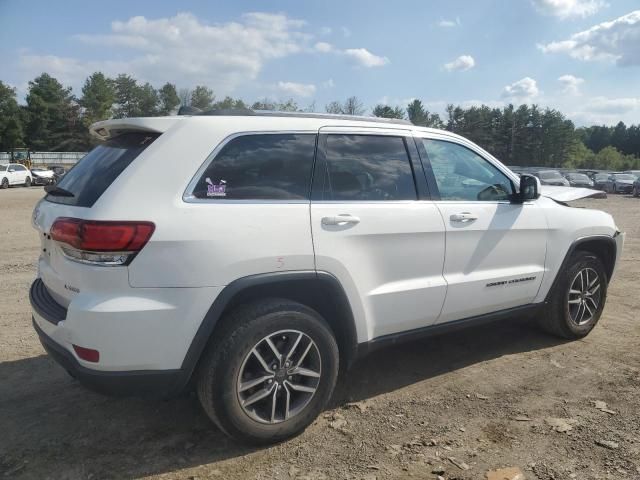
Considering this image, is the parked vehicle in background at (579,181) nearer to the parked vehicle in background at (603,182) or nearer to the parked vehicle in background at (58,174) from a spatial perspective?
the parked vehicle in background at (603,182)

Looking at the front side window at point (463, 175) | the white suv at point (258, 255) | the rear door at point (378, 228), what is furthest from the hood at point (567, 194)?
the rear door at point (378, 228)

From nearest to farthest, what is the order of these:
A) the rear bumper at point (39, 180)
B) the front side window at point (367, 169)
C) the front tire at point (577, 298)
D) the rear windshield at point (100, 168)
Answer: the rear windshield at point (100, 168) < the front side window at point (367, 169) < the front tire at point (577, 298) < the rear bumper at point (39, 180)

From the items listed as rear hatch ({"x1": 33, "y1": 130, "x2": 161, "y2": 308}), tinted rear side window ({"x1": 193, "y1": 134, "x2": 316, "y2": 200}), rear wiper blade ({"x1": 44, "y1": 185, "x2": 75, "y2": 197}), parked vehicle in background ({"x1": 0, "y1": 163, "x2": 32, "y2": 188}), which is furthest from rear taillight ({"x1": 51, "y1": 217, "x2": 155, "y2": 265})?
parked vehicle in background ({"x1": 0, "y1": 163, "x2": 32, "y2": 188})

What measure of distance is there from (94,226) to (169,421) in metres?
1.48

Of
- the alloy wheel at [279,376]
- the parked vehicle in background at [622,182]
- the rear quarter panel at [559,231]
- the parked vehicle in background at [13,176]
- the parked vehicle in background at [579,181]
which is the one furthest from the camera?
the parked vehicle in background at [579,181]

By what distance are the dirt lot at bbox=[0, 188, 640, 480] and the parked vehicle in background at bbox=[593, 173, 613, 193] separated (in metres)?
38.4

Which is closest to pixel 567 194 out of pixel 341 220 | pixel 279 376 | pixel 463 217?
pixel 463 217

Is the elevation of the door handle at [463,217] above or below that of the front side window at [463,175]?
below

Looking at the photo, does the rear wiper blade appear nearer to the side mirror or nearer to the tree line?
the side mirror

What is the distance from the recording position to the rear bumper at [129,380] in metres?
2.64

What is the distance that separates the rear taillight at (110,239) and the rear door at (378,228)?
97 centimetres

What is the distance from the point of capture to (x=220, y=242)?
2742 millimetres

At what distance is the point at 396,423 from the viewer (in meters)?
3.37

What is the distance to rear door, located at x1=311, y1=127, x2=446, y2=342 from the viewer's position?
3174 millimetres
